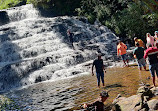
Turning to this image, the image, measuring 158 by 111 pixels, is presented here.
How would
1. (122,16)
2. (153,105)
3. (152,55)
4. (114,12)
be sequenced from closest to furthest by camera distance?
(153,105)
(152,55)
(122,16)
(114,12)

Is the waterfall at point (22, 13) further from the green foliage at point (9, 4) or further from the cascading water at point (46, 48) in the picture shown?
the green foliage at point (9, 4)

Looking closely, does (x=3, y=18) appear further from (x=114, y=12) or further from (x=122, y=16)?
(x=122, y=16)

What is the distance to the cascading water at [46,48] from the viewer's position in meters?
19.8

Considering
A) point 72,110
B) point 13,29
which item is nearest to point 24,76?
point 13,29

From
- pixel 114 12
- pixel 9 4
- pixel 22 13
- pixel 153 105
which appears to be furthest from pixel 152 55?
pixel 9 4

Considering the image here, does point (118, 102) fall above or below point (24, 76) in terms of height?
above

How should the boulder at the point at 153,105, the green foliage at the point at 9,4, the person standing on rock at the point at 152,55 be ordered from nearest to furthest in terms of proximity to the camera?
the boulder at the point at 153,105, the person standing on rock at the point at 152,55, the green foliage at the point at 9,4

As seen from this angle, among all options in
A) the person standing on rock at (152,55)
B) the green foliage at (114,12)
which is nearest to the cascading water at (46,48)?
the green foliage at (114,12)

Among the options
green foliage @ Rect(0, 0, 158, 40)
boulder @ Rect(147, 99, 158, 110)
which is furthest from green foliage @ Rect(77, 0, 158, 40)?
boulder @ Rect(147, 99, 158, 110)

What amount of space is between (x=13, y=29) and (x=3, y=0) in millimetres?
27655

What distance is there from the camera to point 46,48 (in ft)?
79.6

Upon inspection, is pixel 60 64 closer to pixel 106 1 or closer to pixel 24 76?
pixel 24 76

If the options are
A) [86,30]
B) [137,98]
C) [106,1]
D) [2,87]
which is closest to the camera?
[137,98]

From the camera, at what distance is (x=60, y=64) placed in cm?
2080
